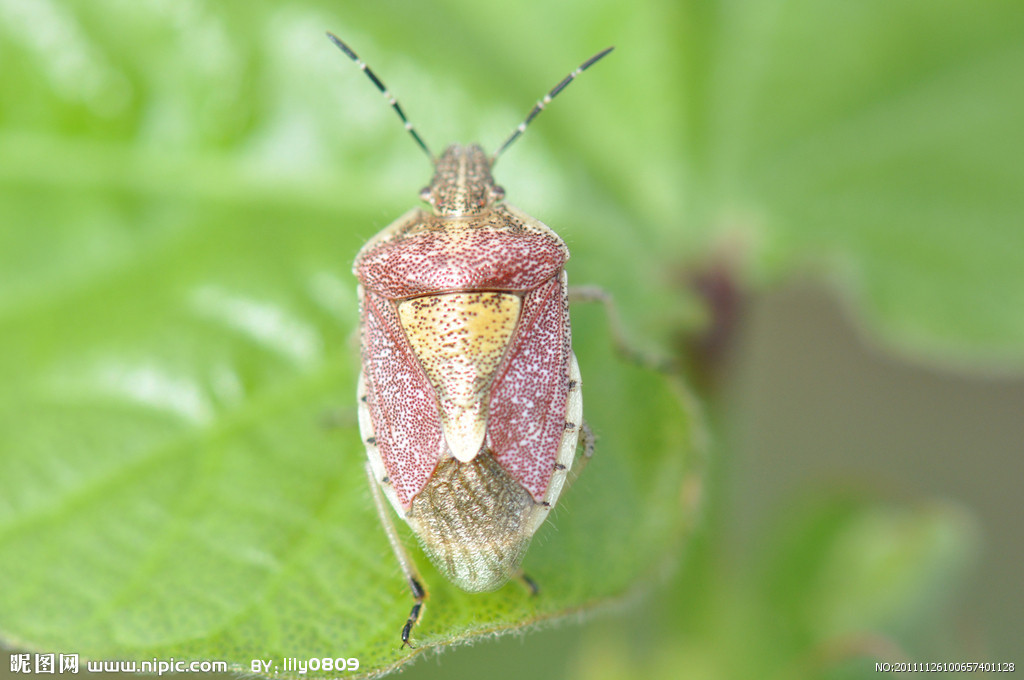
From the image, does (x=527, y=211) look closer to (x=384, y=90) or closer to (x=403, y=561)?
(x=384, y=90)

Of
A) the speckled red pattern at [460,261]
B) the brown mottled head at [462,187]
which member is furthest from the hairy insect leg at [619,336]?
the brown mottled head at [462,187]

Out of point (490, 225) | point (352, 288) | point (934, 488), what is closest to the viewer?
point (490, 225)

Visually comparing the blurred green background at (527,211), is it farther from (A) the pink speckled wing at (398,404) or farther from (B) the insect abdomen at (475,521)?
(A) the pink speckled wing at (398,404)

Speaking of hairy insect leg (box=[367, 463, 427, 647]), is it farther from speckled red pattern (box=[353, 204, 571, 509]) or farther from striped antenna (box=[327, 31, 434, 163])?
striped antenna (box=[327, 31, 434, 163])

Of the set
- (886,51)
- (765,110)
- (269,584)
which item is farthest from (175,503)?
(886,51)

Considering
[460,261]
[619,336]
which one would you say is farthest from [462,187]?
[619,336]

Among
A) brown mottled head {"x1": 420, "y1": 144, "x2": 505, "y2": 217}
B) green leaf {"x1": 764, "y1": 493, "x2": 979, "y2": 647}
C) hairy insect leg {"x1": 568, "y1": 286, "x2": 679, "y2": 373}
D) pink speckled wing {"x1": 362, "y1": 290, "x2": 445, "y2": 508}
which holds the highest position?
brown mottled head {"x1": 420, "y1": 144, "x2": 505, "y2": 217}

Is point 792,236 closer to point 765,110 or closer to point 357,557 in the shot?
point 765,110

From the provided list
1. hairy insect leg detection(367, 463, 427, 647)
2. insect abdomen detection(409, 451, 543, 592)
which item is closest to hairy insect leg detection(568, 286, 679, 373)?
insect abdomen detection(409, 451, 543, 592)
